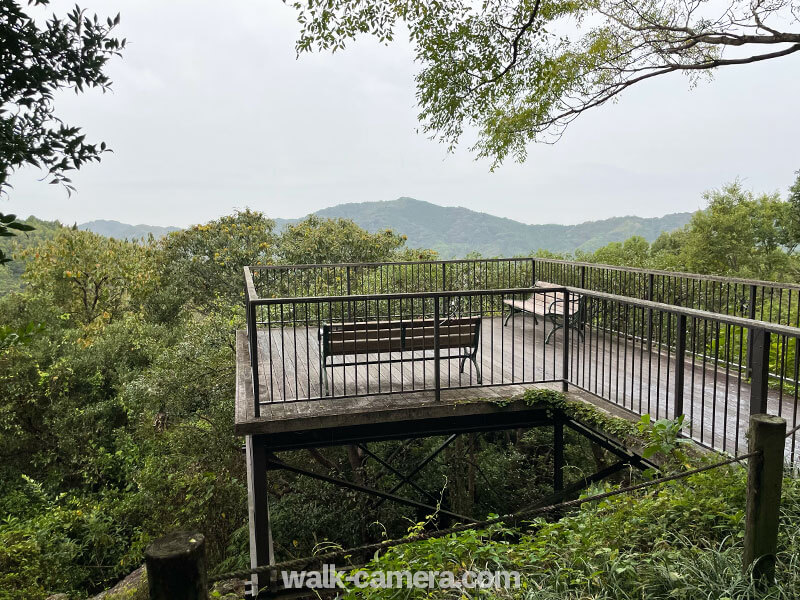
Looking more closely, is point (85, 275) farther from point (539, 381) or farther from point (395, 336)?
point (539, 381)

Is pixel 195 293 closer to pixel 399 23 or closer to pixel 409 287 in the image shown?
pixel 409 287

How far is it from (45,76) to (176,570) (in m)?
3.27

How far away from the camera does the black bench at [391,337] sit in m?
6.54

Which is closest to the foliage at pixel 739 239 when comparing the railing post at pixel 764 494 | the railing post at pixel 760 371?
the railing post at pixel 760 371

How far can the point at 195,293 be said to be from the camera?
18.3 metres

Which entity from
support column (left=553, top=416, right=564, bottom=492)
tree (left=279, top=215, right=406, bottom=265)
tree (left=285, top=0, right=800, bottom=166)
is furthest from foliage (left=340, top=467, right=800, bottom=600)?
tree (left=279, top=215, right=406, bottom=265)

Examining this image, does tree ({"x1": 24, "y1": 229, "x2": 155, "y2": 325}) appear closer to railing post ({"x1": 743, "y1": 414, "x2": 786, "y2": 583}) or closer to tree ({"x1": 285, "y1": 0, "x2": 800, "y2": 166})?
tree ({"x1": 285, "y1": 0, "x2": 800, "y2": 166})

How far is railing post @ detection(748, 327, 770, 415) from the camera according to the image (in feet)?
14.1

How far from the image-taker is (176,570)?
1679 millimetres

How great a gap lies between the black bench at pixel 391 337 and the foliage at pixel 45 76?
339cm

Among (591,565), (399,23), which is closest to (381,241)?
(399,23)

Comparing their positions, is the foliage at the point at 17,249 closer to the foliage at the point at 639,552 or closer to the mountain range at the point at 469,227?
the foliage at the point at 639,552

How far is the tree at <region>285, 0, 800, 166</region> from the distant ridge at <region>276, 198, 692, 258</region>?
65.5m

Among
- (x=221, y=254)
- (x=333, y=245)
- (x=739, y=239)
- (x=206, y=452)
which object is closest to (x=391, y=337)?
(x=206, y=452)
